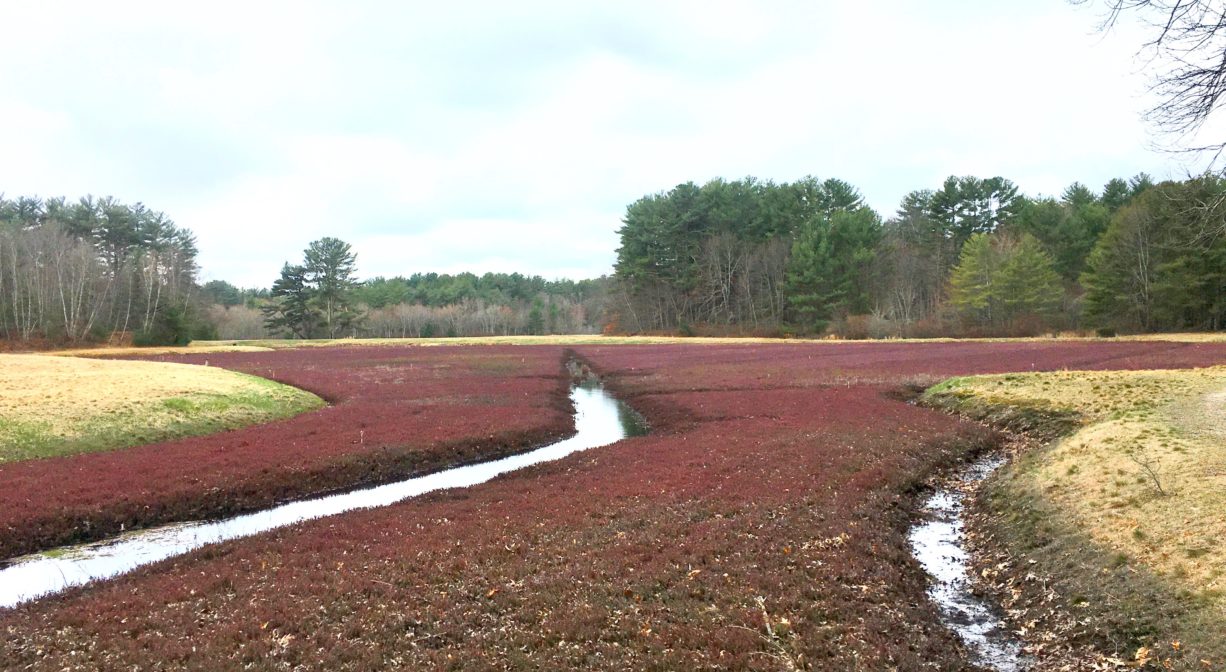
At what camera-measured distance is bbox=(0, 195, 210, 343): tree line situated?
75.8m

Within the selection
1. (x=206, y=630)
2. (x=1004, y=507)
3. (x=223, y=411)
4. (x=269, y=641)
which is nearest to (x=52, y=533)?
(x=206, y=630)

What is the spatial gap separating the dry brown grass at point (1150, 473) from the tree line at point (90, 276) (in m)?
93.5

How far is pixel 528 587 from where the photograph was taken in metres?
10.1

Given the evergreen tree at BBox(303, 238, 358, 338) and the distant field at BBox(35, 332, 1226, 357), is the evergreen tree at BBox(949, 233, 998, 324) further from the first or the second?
the evergreen tree at BBox(303, 238, 358, 338)

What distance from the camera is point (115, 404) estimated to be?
25.5m

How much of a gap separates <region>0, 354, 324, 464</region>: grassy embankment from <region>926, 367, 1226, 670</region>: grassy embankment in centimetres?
2636

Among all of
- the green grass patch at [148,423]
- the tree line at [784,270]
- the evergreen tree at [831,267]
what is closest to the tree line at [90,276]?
the tree line at [784,270]

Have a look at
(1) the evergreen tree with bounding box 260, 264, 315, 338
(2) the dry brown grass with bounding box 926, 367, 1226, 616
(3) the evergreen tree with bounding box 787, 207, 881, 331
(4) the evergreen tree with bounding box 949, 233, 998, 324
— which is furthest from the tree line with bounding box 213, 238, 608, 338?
(2) the dry brown grass with bounding box 926, 367, 1226, 616

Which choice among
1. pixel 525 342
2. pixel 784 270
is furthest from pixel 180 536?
pixel 784 270

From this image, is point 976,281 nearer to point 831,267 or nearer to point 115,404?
point 831,267

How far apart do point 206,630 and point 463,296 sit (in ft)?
577

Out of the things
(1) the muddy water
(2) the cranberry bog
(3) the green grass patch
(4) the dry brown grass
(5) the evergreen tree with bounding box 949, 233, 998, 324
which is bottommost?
(1) the muddy water

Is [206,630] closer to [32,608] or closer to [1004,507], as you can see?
[32,608]

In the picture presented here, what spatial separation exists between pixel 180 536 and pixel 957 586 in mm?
16020
